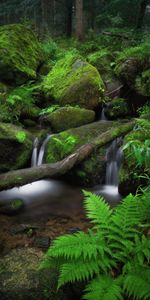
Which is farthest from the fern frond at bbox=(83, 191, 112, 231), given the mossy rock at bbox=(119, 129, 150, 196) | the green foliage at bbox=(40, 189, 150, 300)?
the mossy rock at bbox=(119, 129, 150, 196)

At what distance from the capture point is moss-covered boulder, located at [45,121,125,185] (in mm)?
7949

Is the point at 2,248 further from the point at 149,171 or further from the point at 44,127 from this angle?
the point at 44,127

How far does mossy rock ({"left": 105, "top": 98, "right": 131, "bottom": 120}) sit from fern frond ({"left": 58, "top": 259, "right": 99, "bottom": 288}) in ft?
25.6

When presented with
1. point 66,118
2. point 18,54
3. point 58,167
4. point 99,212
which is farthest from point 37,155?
point 18,54

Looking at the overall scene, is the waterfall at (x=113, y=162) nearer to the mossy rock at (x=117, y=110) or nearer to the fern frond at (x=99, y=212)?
the mossy rock at (x=117, y=110)

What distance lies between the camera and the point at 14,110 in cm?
1037

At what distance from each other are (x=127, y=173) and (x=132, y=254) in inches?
150

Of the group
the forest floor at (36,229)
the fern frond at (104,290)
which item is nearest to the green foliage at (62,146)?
the forest floor at (36,229)

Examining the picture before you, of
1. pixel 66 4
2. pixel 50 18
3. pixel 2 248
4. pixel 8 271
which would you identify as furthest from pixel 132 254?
pixel 50 18

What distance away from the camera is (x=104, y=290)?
9.98ft

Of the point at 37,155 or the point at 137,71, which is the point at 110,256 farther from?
the point at 137,71

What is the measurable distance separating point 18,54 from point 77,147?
612cm

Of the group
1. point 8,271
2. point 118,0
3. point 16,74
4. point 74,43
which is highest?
point 118,0

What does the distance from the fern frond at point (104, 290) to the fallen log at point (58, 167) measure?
3.77 m
